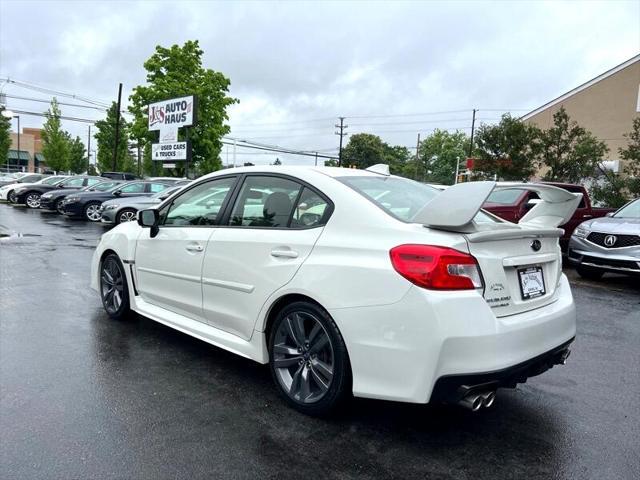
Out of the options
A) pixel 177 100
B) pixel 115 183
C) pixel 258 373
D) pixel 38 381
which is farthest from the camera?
pixel 177 100

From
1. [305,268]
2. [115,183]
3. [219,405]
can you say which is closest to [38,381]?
[219,405]

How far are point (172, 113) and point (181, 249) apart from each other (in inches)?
835

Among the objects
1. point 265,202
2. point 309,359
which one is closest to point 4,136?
point 265,202

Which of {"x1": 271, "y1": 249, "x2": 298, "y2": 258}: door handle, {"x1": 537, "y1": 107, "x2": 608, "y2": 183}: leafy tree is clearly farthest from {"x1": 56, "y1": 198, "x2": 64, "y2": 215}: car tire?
{"x1": 537, "y1": 107, "x2": 608, "y2": 183}: leafy tree

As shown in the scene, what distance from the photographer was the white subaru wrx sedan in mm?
2572

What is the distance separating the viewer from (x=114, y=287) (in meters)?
5.09

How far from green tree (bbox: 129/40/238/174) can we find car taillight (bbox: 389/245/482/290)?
29524mm

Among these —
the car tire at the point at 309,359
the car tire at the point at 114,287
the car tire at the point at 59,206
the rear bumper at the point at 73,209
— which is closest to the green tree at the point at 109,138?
the car tire at the point at 59,206

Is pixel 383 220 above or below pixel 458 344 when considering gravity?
above

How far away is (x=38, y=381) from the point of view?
3.57 meters

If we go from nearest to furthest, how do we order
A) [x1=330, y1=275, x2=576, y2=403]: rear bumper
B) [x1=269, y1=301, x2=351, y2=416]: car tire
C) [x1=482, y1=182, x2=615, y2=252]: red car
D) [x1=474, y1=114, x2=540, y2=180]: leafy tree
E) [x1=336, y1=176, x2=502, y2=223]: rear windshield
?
1. [x1=330, y1=275, x2=576, y2=403]: rear bumper
2. [x1=269, y1=301, x2=351, y2=416]: car tire
3. [x1=336, y1=176, x2=502, y2=223]: rear windshield
4. [x1=482, y1=182, x2=615, y2=252]: red car
5. [x1=474, y1=114, x2=540, y2=180]: leafy tree

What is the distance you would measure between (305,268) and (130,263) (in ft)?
7.98

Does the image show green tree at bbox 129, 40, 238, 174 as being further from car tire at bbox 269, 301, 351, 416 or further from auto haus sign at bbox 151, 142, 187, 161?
car tire at bbox 269, 301, 351, 416

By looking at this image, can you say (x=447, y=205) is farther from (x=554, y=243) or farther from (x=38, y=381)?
(x=38, y=381)
